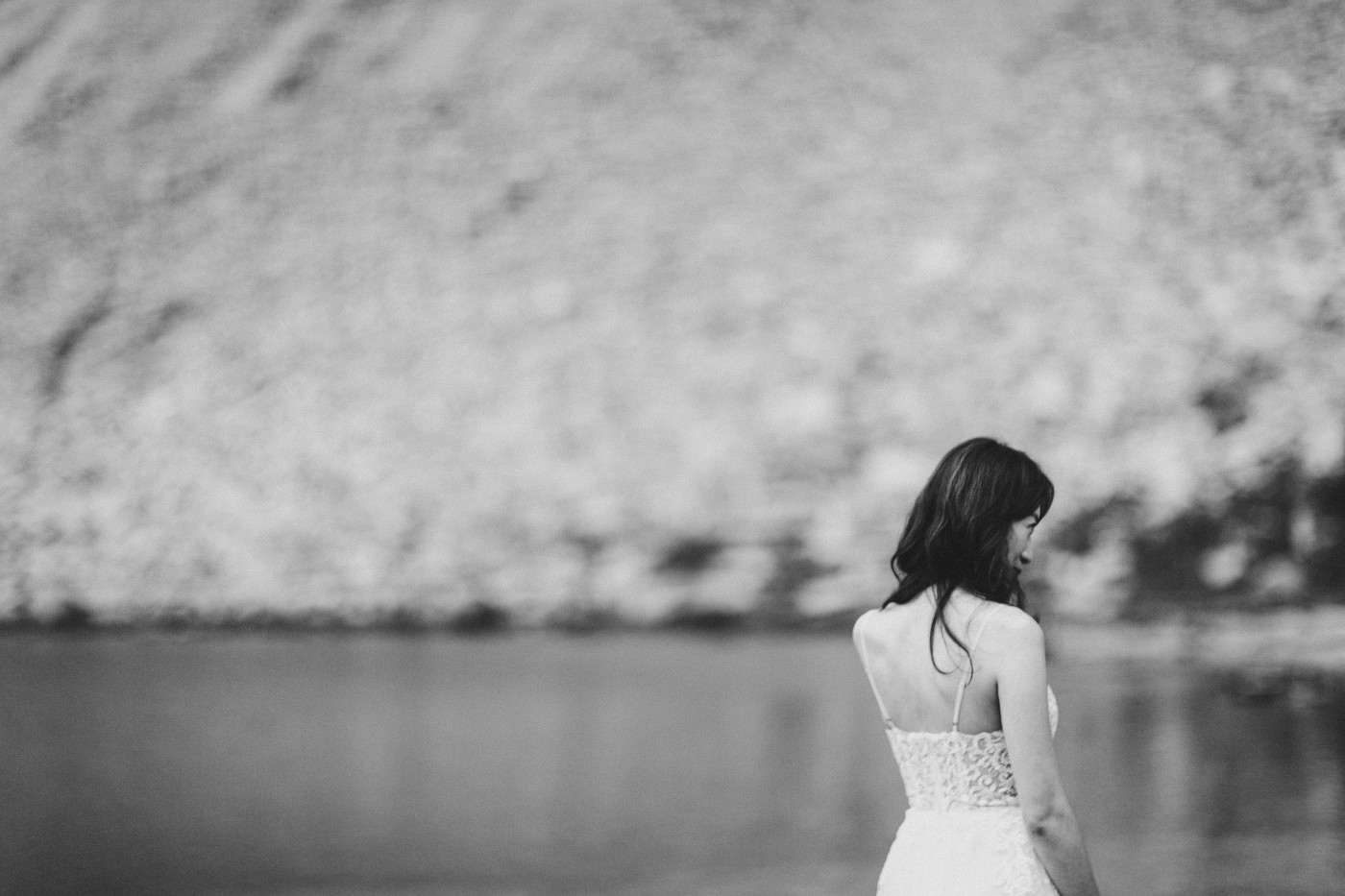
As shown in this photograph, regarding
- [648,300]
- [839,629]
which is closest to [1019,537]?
[839,629]

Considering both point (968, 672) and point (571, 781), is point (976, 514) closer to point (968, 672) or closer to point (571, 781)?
point (968, 672)

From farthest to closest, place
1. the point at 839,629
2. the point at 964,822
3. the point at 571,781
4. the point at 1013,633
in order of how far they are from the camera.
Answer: the point at 839,629, the point at 571,781, the point at 964,822, the point at 1013,633

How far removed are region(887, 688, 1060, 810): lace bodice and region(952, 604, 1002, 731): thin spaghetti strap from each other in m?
0.03

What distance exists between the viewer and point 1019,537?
6.17ft

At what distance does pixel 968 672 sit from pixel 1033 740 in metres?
0.11

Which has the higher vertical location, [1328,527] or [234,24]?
[234,24]

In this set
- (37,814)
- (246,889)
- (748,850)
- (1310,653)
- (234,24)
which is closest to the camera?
(246,889)

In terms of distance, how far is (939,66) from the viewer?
19984 millimetres

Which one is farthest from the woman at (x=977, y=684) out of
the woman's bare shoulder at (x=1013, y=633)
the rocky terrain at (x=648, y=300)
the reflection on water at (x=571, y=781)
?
the rocky terrain at (x=648, y=300)

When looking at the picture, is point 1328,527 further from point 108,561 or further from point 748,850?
point 108,561

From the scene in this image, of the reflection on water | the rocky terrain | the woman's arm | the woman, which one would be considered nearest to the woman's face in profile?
the woman

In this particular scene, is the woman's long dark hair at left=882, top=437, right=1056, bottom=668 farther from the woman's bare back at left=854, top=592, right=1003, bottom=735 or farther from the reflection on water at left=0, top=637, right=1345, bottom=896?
the reflection on water at left=0, top=637, right=1345, bottom=896

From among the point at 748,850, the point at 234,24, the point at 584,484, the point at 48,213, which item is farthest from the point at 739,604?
the point at 234,24

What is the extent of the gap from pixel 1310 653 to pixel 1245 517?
301 centimetres
